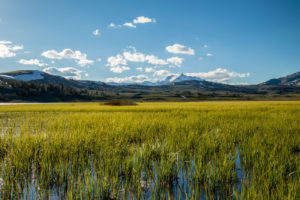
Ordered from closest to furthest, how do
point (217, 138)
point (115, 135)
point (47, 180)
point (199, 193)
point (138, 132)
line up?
point (199, 193), point (47, 180), point (217, 138), point (115, 135), point (138, 132)

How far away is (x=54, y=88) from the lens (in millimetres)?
114250

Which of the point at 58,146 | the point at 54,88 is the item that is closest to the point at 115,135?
the point at 58,146

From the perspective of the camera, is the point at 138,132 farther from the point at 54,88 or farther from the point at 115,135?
the point at 54,88

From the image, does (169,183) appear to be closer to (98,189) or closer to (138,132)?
(98,189)

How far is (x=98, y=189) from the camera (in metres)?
2.85

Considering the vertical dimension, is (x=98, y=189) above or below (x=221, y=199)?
above

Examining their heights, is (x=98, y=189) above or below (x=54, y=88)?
below

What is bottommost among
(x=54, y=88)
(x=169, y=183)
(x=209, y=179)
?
(x=169, y=183)

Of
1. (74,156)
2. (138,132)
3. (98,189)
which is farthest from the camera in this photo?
(138,132)

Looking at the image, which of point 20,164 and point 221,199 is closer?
Answer: point 221,199

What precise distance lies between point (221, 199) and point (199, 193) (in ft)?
1.28

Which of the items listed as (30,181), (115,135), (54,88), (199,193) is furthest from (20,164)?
(54,88)

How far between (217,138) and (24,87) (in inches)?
5239

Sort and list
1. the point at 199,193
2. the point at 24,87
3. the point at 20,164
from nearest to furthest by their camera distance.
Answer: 1. the point at 199,193
2. the point at 20,164
3. the point at 24,87
